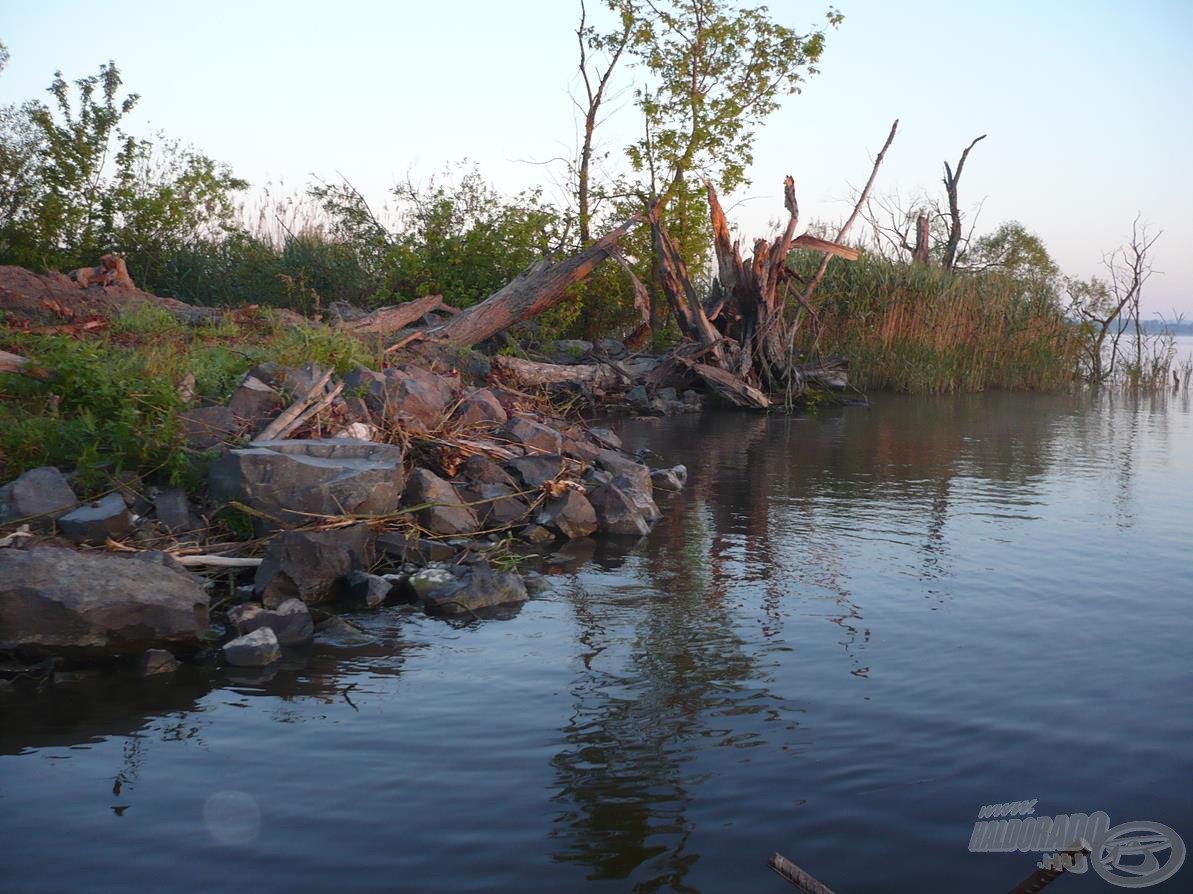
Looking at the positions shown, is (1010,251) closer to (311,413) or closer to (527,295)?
(527,295)

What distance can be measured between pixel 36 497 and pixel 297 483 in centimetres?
139

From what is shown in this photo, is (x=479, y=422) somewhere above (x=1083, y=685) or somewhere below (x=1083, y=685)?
above

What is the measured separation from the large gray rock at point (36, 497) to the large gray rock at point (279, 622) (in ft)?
4.80

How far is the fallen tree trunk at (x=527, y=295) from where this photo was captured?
579 inches

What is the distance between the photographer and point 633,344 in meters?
18.0

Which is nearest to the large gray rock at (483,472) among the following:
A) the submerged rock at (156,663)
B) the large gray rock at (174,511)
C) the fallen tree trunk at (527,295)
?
the large gray rock at (174,511)

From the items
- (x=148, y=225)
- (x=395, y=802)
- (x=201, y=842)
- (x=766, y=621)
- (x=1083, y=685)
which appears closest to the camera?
(x=201, y=842)

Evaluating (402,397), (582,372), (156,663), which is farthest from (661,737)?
(582,372)

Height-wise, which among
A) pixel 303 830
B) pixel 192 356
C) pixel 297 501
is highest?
pixel 192 356

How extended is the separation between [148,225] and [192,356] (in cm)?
1358

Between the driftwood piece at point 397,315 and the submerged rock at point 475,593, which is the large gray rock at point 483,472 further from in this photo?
the driftwood piece at point 397,315

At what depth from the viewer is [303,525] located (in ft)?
19.5

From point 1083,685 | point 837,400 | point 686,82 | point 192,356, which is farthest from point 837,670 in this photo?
point 686,82

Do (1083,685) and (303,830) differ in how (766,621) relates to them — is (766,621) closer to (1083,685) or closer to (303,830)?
(1083,685)
